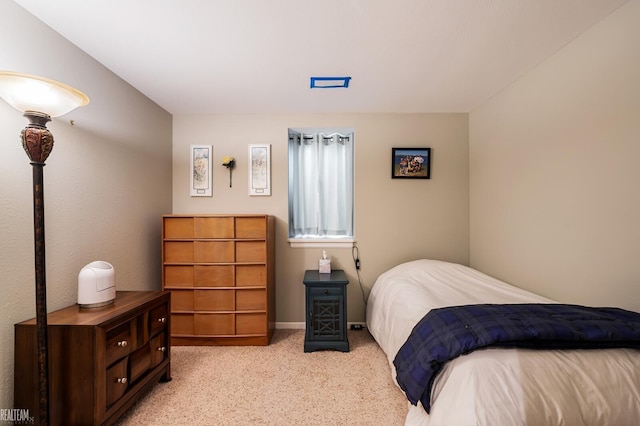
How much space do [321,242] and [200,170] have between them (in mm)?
1667

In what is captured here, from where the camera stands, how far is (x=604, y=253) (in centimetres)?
152

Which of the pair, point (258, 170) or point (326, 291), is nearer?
point (326, 291)

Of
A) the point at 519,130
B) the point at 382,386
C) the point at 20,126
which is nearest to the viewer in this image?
the point at 20,126

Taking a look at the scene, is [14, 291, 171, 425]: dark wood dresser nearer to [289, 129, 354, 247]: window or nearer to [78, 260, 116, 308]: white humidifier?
[78, 260, 116, 308]: white humidifier

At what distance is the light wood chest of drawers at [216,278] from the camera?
2418mm

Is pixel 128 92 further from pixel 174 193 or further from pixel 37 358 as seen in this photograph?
pixel 37 358

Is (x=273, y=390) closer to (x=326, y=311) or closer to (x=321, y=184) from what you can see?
(x=326, y=311)

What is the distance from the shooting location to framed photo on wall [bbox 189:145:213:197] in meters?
2.87

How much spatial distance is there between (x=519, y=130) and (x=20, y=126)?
360cm

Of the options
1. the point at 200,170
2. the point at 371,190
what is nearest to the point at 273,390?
the point at 371,190

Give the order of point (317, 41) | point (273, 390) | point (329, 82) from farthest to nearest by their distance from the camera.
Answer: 1. point (329, 82)
2. point (273, 390)
3. point (317, 41)

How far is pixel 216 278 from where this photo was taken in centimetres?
242

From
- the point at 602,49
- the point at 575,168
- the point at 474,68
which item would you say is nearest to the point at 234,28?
the point at 474,68
